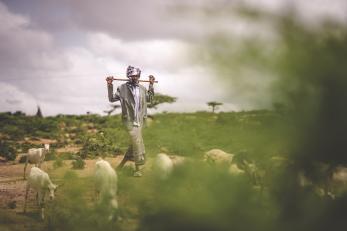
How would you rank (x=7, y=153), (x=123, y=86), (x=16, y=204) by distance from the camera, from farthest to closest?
(x=7, y=153) → (x=123, y=86) → (x=16, y=204)

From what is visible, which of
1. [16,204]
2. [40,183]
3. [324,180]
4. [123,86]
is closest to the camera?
[324,180]

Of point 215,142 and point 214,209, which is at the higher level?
point 215,142

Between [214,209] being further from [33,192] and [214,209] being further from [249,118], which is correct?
[33,192]

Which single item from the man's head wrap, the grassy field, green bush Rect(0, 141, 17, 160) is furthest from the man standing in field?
the grassy field

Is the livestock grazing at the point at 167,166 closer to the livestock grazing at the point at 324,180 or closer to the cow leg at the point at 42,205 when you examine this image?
the livestock grazing at the point at 324,180

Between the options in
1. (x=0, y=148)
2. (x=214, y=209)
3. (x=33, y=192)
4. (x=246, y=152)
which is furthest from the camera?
(x=0, y=148)

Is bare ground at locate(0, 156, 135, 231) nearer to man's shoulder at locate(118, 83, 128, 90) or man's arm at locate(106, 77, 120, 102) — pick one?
man's arm at locate(106, 77, 120, 102)

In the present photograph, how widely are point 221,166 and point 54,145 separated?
19575 millimetres

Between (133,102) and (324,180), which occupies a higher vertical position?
(133,102)

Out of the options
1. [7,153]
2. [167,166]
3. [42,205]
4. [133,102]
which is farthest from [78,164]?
[167,166]

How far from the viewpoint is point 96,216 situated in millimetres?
1318

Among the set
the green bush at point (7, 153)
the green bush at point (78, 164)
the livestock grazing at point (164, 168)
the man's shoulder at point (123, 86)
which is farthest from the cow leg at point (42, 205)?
the green bush at point (7, 153)

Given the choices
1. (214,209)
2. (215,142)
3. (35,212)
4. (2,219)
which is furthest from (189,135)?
(35,212)

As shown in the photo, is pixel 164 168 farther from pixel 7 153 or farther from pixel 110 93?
pixel 7 153
